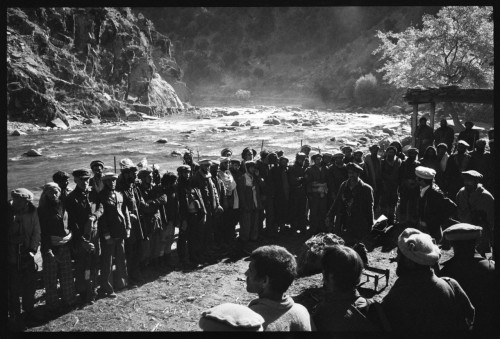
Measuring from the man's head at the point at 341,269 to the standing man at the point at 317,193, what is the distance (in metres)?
4.65

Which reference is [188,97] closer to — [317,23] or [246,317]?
[317,23]

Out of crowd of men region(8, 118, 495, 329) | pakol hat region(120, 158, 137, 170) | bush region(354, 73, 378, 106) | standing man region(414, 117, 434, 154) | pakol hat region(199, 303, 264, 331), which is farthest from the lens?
bush region(354, 73, 378, 106)

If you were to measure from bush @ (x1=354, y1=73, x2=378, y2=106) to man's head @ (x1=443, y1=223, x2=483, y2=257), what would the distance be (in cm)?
4593

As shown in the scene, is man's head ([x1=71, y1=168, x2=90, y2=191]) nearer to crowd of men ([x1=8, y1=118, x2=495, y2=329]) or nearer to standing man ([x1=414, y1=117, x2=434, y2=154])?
crowd of men ([x1=8, y1=118, x2=495, y2=329])

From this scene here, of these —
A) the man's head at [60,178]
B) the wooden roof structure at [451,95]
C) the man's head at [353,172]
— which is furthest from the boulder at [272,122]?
the man's head at [60,178]

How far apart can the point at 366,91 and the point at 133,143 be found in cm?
3235

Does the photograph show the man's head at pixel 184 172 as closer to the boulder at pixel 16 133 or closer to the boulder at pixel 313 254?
the boulder at pixel 313 254

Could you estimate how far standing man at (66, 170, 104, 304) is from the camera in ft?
15.1

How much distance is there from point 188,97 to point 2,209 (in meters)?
63.0

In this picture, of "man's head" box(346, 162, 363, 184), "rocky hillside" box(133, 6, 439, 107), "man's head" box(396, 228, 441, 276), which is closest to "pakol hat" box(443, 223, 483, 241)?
"man's head" box(396, 228, 441, 276)

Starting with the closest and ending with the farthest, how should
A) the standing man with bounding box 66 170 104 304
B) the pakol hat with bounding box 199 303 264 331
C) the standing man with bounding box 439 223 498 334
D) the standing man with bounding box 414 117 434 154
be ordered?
the pakol hat with bounding box 199 303 264 331 < the standing man with bounding box 439 223 498 334 < the standing man with bounding box 66 170 104 304 < the standing man with bounding box 414 117 434 154

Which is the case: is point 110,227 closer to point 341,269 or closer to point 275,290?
point 275,290

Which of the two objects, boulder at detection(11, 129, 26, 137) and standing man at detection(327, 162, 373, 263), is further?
boulder at detection(11, 129, 26, 137)

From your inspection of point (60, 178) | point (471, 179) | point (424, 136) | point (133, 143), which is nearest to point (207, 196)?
point (60, 178)
